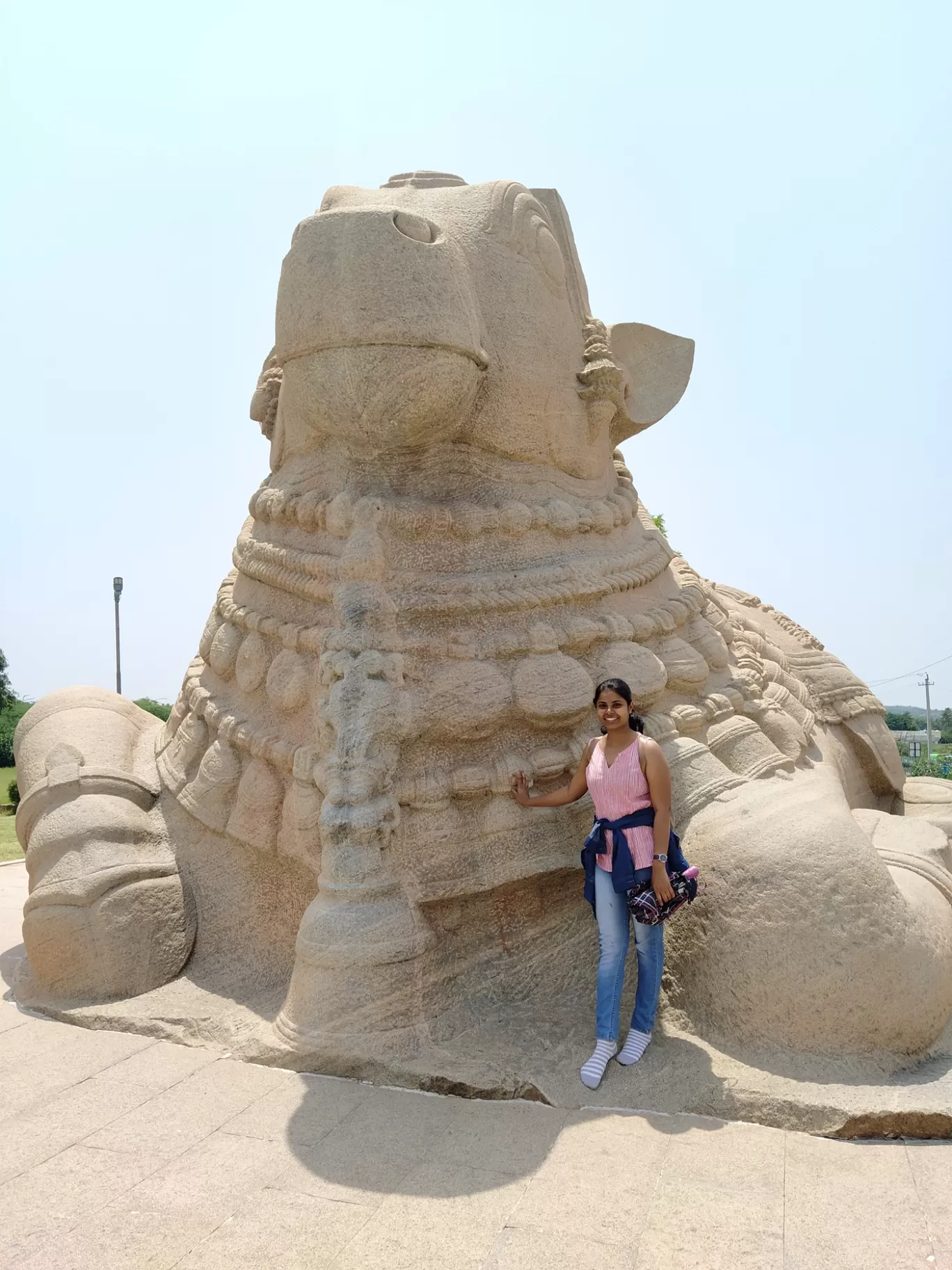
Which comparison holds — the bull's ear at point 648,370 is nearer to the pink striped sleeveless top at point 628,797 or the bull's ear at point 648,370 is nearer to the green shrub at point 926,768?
the pink striped sleeveless top at point 628,797

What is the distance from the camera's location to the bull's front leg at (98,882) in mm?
3691

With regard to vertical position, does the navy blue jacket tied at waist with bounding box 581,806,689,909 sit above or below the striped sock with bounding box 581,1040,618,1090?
above

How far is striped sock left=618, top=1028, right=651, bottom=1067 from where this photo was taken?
3.10m

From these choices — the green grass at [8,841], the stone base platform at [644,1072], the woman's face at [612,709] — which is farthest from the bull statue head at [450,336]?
the green grass at [8,841]

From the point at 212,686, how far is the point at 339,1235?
2172mm

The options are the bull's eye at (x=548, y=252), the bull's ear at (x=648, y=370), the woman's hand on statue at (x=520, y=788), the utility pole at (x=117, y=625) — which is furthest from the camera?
the utility pole at (x=117, y=625)

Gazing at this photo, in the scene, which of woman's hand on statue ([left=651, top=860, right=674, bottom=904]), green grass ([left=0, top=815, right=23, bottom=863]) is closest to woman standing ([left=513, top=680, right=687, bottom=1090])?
woman's hand on statue ([left=651, top=860, right=674, bottom=904])

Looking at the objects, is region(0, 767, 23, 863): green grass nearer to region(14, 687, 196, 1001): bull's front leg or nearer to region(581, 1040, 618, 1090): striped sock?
region(14, 687, 196, 1001): bull's front leg

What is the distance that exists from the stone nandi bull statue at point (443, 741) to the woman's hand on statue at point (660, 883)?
0.82ft

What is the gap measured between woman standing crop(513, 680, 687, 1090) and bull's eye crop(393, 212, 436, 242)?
1.60 meters

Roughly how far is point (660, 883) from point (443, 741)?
82 cm

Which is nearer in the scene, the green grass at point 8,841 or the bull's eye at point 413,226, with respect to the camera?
the bull's eye at point 413,226

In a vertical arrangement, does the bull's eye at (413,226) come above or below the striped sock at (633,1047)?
above

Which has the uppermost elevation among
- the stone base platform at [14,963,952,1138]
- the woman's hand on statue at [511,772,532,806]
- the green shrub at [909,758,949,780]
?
the woman's hand on statue at [511,772,532,806]
